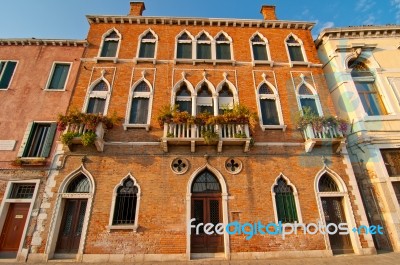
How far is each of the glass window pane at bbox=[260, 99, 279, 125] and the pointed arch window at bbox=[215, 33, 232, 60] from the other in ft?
12.2

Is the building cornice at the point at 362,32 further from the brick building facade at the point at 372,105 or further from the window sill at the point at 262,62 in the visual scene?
→ the window sill at the point at 262,62

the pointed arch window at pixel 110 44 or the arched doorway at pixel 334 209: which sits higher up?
the pointed arch window at pixel 110 44

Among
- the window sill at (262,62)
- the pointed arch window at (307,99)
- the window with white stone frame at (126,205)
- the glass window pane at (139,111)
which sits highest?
the window sill at (262,62)

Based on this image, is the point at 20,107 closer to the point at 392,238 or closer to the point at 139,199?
the point at 139,199

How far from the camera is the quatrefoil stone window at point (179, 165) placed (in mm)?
9750

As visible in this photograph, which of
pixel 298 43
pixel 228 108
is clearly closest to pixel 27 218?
pixel 228 108

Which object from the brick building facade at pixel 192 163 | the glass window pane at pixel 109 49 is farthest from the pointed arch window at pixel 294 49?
the glass window pane at pixel 109 49

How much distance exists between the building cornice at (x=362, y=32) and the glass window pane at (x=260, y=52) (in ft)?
12.9

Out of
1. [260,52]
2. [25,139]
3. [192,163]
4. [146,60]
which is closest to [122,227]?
[192,163]

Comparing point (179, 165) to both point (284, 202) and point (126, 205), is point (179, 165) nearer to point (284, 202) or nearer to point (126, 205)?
point (126, 205)

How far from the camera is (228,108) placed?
11.2 meters

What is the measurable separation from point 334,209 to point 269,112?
18.2 feet

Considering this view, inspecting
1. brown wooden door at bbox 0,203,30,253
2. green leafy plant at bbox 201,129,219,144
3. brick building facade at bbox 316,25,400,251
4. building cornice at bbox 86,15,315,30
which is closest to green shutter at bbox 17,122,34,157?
brown wooden door at bbox 0,203,30,253

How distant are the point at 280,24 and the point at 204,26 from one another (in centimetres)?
515
